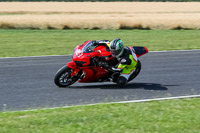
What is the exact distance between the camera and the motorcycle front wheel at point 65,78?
32.9 feet

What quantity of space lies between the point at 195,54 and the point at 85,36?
Result: 28.3 feet

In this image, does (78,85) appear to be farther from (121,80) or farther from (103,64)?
(121,80)

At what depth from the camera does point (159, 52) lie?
1689 cm

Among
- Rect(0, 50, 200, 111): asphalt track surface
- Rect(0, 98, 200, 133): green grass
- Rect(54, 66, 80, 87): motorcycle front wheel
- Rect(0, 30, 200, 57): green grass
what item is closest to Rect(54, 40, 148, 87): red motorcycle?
Rect(54, 66, 80, 87): motorcycle front wheel

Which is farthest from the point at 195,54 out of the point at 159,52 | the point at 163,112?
the point at 163,112

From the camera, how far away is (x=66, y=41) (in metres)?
20.9

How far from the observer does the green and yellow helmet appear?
995 cm

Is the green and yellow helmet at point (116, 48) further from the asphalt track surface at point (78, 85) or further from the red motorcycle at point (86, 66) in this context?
the asphalt track surface at point (78, 85)

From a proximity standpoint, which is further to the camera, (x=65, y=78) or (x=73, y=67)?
(x=65, y=78)

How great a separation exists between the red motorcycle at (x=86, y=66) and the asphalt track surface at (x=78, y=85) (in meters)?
0.26

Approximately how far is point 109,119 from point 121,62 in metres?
3.34

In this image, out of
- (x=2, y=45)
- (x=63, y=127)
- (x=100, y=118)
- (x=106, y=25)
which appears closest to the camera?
(x=63, y=127)

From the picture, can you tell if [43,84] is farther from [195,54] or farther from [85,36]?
[85,36]

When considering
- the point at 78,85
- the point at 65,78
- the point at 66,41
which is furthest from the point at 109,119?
the point at 66,41
